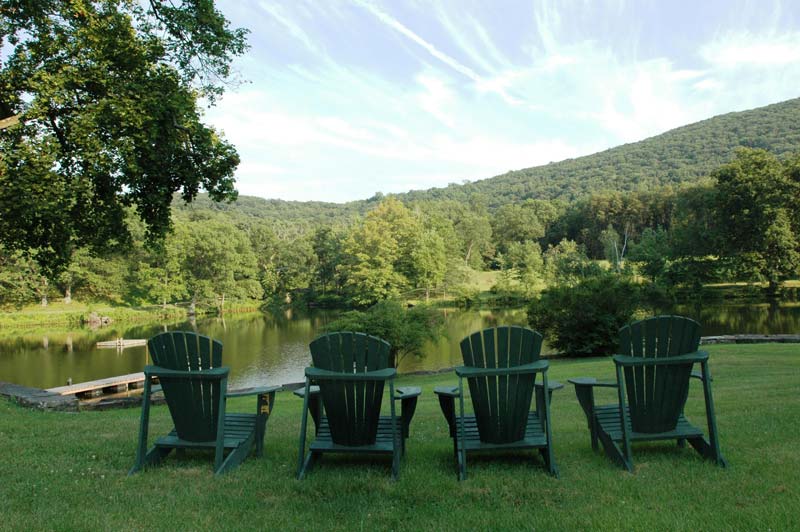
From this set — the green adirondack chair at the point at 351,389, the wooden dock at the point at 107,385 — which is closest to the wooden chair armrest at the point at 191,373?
the green adirondack chair at the point at 351,389

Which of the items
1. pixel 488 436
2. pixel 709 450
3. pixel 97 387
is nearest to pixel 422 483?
pixel 488 436

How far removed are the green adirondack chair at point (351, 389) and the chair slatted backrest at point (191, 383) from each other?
68cm

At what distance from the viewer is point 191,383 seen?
3.73m

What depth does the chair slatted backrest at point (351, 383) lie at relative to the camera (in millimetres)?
3531

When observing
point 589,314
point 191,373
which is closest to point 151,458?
point 191,373

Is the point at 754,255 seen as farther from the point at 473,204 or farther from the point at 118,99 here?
the point at 473,204

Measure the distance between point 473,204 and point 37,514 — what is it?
275ft

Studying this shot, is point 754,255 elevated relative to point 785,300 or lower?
elevated

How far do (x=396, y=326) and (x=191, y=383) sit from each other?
48.4 ft

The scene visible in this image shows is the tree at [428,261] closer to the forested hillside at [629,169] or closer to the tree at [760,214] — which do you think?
the tree at [760,214]

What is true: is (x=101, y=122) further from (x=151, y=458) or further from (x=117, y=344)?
(x=117, y=344)

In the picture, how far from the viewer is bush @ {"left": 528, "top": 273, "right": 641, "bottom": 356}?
695 inches

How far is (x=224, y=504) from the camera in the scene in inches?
122

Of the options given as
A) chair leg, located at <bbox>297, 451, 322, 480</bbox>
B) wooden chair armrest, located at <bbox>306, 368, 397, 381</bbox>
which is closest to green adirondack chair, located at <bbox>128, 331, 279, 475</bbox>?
chair leg, located at <bbox>297, 451, 322, 480</bbox>
